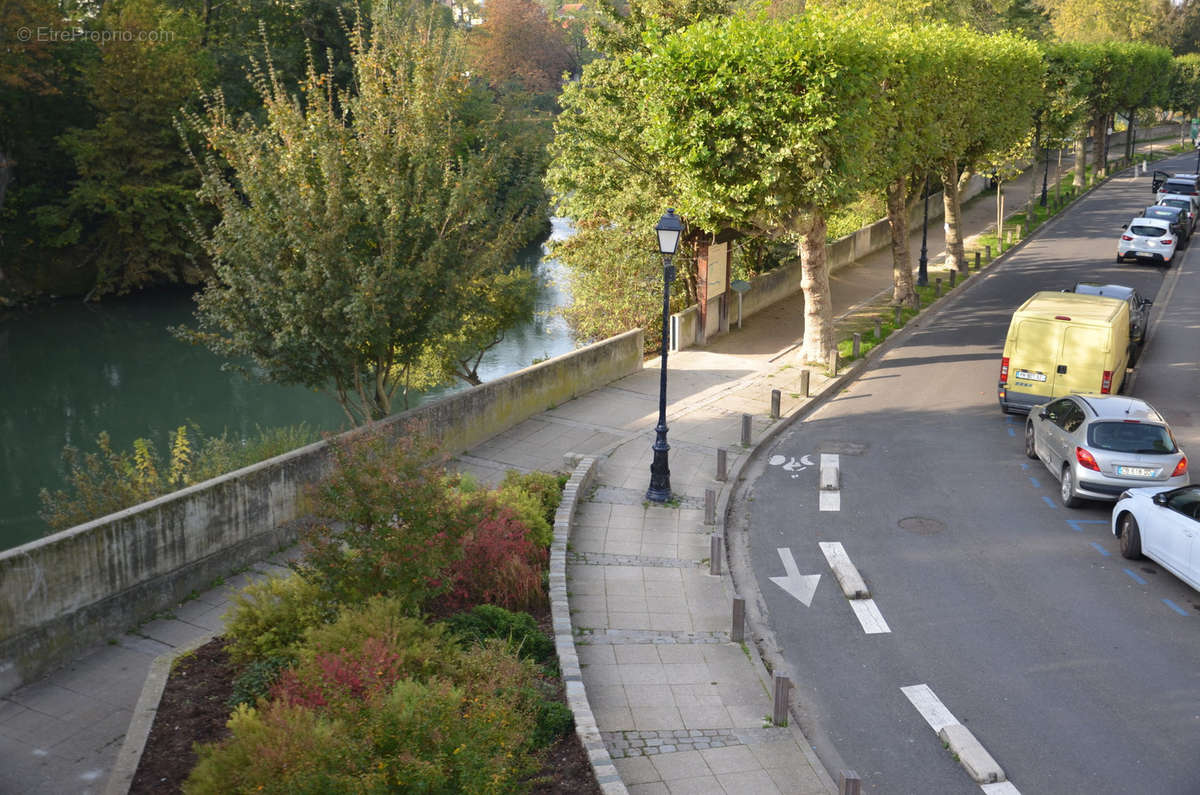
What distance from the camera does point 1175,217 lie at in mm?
43031

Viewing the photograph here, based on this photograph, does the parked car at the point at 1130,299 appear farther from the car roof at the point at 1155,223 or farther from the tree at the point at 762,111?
the car roof at the point at 1155,223

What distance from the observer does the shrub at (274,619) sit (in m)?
11.1

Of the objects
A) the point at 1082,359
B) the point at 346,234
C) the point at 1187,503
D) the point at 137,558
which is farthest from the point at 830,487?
the point at 137,558

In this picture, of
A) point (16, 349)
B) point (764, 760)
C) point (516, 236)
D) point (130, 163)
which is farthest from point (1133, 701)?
point (130, 163)

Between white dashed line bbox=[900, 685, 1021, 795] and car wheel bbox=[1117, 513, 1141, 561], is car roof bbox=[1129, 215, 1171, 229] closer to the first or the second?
car wheel bbox=[1117, 513, 1141, 561]

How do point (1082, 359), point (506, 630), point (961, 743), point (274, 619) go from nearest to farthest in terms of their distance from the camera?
1. point (961, 743)
2. point (274, 619)
3. point (506, 630)
4. point (1082, 359)

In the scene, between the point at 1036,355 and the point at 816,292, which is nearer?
the point at 1036,355

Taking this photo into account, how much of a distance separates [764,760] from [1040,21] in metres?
73.1

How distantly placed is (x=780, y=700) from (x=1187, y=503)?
285 inches

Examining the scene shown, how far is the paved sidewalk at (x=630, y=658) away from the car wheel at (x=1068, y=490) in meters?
5.87

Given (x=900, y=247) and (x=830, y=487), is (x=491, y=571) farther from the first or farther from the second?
(x=900, y=247)

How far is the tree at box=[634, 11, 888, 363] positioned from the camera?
2306 centimetres

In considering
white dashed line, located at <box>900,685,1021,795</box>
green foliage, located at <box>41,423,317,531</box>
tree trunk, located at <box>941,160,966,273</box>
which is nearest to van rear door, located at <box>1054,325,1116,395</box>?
white dashed line, located at <box>900,685,1021,795</box>

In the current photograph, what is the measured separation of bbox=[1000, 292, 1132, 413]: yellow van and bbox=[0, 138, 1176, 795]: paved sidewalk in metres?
5.27
